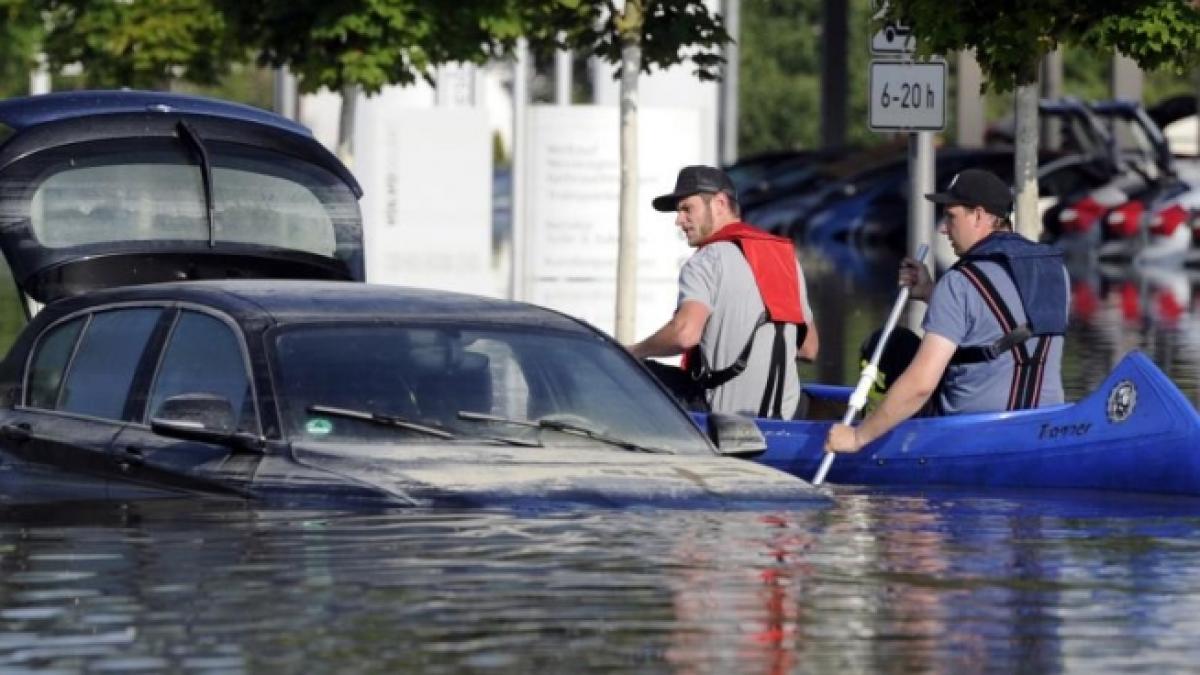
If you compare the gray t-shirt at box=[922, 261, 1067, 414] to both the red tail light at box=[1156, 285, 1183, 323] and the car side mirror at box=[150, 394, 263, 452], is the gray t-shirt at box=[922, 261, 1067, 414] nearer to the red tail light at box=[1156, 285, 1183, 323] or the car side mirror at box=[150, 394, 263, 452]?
the car side mirror at box=[150, 394, 263, 452]

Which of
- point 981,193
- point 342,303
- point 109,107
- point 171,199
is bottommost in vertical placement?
point 342,303

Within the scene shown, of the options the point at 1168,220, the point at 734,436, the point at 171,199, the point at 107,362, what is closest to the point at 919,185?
the point at 171,199

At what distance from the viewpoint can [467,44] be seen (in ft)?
89.3

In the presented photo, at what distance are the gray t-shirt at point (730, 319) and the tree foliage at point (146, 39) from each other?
17.9m

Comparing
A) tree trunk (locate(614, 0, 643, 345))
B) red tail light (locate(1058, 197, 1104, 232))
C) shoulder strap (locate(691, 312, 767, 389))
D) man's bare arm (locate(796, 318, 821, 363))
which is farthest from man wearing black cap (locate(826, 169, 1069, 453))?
red tail light (locate(1058, 197, 1104, 232))

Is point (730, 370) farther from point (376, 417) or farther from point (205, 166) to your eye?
point (376, 417)

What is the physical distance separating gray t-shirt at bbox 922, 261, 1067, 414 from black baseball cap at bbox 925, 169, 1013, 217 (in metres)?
0.31

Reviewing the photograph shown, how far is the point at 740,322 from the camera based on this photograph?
13.9 meters

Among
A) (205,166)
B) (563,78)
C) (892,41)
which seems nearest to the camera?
(205,166)

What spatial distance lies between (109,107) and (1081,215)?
3334cm

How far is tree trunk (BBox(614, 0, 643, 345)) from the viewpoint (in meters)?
22.9

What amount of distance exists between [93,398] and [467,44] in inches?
633

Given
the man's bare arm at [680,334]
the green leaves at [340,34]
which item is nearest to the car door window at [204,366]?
the man's bare arm at [680,334]

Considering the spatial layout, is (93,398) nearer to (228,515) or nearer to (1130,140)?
(228,515)
